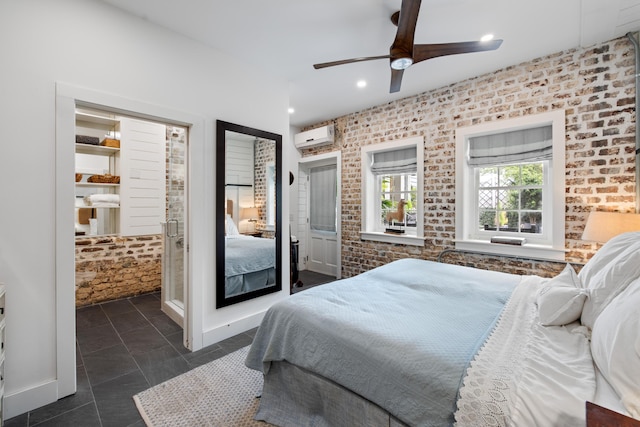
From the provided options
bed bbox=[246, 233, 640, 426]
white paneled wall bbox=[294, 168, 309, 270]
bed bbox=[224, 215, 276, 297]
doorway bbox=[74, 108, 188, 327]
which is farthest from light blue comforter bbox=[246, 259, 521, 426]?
white paneled wall bbox=[294, 168, 309, 270]

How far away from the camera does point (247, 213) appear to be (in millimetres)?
2969

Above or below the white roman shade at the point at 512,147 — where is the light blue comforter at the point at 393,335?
below

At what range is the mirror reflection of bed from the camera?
281cm

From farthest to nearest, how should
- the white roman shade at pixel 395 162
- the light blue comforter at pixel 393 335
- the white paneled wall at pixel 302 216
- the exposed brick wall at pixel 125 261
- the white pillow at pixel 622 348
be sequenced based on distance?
the white paneled wall at pixel 302 216 → the white roman shade at pixel 395 162 → the exposed brick wall at pixel 125 261 → the light blue comforter at pixel 393 335 → the white pillow at pixel 622 348

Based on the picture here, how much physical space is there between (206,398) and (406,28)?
2.78m

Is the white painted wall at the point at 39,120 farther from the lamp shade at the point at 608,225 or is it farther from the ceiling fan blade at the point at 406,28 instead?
the lamp shade at the point at 608,225

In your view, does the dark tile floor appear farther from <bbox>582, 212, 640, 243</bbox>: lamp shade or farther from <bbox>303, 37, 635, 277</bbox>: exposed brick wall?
<bbox>582, 212, 640, 243</bbox>: lamp shade

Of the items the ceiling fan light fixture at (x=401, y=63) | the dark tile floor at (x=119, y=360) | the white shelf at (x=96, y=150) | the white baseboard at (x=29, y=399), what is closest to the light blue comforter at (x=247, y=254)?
the dark tile floor at (x=119, y=360)

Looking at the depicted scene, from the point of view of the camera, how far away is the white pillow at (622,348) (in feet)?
2.70

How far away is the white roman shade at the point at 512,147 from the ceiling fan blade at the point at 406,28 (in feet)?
6.29

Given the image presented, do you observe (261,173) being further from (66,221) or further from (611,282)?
(611,282)

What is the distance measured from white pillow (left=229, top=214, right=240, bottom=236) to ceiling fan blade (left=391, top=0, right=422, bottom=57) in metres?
2.00

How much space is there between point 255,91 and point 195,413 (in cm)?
285

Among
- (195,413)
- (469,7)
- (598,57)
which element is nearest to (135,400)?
(195,413)
